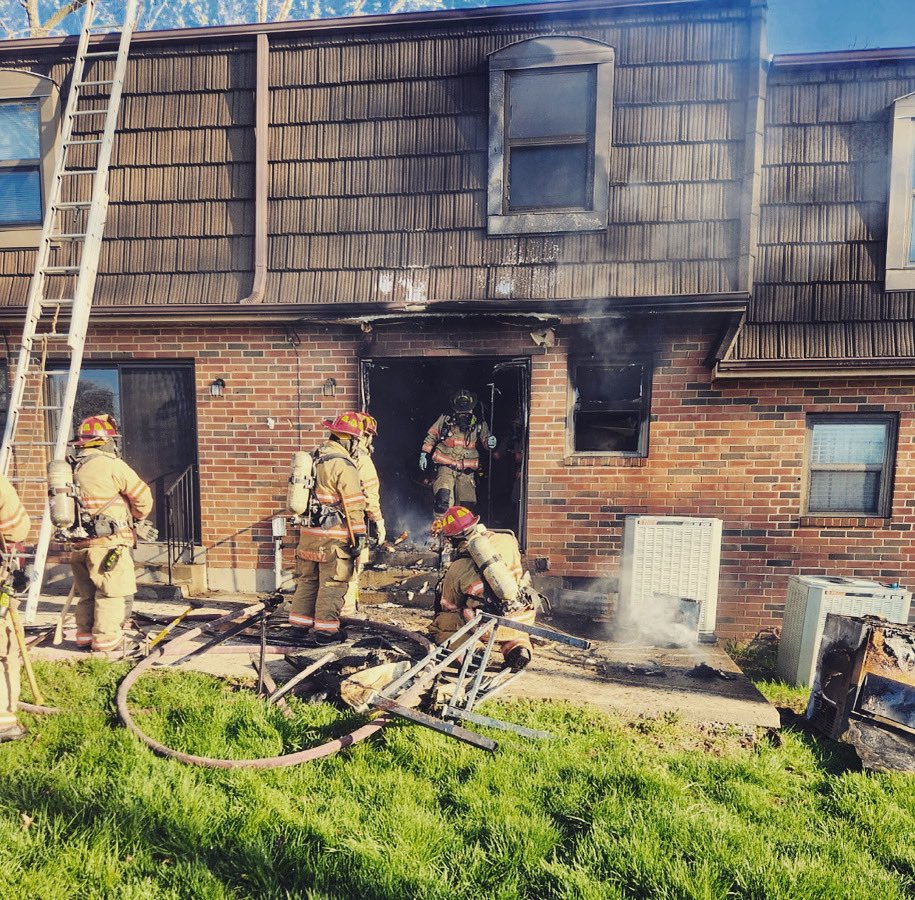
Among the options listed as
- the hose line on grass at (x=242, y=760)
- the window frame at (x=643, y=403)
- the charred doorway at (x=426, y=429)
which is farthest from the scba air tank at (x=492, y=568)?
the charred doorway at (x=426, y=429)

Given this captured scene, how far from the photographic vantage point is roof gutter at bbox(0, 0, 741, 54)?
5.95 meters

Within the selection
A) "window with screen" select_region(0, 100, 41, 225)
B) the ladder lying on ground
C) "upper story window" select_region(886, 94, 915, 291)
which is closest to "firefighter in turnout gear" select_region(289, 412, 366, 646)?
the ladder lying on ground

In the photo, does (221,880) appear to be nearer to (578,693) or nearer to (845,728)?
(578,693)

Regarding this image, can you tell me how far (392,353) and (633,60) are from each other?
12.2 feet

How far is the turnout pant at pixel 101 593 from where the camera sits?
4.95m

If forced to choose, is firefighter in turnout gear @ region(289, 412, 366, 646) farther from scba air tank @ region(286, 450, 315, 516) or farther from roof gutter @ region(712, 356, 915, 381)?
roof gutter @ region(712, 356, 915, 381)

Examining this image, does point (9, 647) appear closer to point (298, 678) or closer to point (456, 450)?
point (298, 678)

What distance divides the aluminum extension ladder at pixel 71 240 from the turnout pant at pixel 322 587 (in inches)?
91.9

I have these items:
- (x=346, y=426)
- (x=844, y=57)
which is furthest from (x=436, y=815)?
(x=844, y=57)

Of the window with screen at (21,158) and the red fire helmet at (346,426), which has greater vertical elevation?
the window with screen at (21,158)

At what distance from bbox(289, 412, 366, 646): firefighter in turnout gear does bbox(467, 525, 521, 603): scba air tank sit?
1359mm

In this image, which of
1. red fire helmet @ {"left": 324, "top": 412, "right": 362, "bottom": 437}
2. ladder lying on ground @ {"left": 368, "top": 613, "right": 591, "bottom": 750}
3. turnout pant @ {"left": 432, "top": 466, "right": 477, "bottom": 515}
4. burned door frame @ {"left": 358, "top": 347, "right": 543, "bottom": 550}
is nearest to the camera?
ladder lying on ground @ {"left": 368, "top": 613, "right": 591, "bottom": 750}

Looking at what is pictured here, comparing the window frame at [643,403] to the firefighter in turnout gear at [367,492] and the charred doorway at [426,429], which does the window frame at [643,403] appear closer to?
the firefighter in turnout gear at [367,492]

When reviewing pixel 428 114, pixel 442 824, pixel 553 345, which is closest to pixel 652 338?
pixel 553 345
